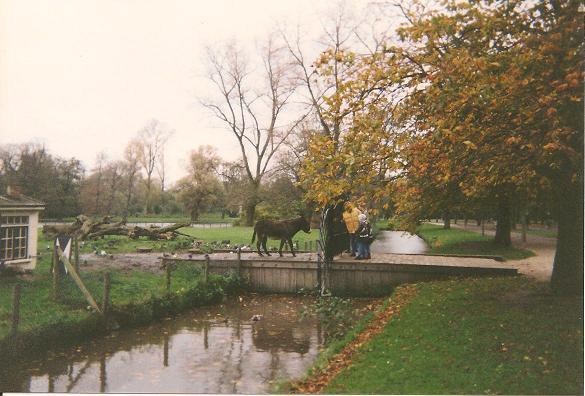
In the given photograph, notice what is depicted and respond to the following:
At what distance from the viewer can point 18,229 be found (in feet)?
41.5

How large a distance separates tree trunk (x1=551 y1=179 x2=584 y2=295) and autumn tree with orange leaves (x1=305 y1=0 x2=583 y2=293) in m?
0.02

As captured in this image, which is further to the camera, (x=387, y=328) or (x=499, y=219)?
(x=499, y=219)

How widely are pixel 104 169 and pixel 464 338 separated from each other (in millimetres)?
11763

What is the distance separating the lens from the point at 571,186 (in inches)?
359

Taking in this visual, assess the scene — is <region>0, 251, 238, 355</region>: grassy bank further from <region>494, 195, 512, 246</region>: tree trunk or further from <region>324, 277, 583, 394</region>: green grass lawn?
<region>494, 195, 512, 246</region>: tree trunk

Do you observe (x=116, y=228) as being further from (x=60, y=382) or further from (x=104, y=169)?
(x=60, y=382)

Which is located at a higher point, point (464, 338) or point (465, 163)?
point (465, 163)

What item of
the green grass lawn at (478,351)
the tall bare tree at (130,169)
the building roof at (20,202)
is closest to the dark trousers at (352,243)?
the green grass lawn at (478,351)

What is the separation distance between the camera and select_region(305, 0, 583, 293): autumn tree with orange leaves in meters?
7.04

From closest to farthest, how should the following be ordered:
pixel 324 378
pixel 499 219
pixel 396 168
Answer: pixel 324 378 → pixel 396 168 → pixel 499 219

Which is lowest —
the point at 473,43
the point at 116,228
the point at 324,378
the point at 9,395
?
the point at 9,395

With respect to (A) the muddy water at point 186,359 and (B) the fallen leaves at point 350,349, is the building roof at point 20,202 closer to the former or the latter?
(A) the muddy water at point 186,359

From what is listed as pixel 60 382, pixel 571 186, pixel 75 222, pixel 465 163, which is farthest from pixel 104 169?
pixel 571 186

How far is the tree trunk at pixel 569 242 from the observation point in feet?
30.5
